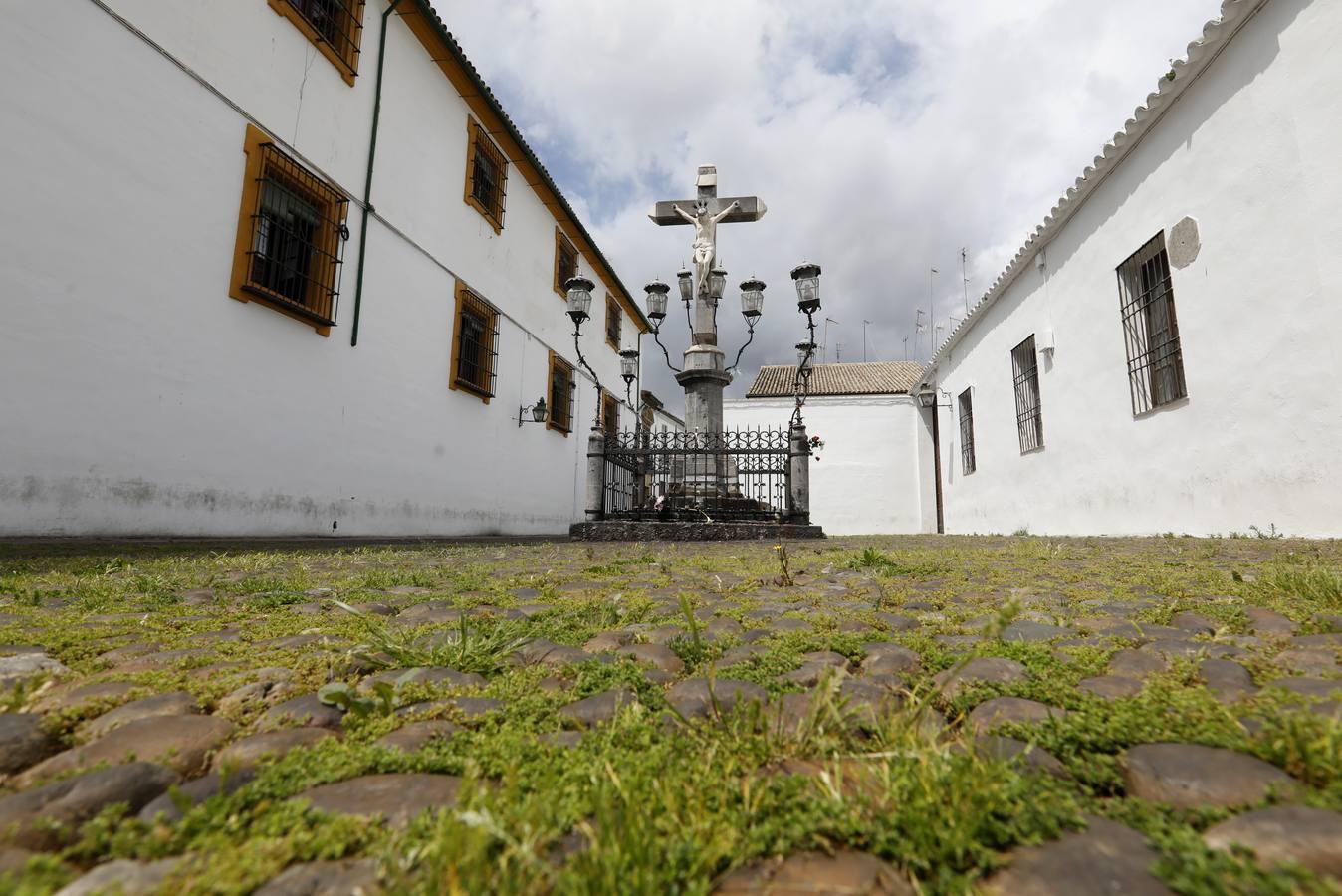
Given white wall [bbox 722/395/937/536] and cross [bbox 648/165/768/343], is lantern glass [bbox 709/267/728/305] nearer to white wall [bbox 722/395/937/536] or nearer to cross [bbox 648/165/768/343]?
cross [bbox 648/165/768/343]

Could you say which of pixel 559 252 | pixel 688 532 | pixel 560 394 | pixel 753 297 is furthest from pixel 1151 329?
pixel 559 252

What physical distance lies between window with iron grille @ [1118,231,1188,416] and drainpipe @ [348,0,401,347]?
8.45 m

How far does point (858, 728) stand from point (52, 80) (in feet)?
20.1

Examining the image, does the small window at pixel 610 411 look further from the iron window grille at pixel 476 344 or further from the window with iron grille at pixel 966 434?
the window with iron grille at pixel 966 434

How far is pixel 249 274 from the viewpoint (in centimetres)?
528

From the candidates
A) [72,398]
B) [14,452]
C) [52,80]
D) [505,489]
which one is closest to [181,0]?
[52,80]

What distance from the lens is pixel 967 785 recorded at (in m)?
0.77

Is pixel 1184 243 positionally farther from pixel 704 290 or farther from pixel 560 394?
pixel 560 394

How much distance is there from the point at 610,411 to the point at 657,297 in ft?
19.8

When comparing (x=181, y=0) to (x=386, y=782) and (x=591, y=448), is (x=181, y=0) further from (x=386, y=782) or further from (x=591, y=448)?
(x=386, y=782)

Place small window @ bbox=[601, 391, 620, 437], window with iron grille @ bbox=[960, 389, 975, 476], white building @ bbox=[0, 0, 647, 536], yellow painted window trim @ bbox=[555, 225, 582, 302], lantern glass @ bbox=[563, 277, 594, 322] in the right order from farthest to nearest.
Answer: small window @ bbox=[601, 391, 620, 437] → window with iron grille @ bbox=[960, 389, 975, 476] → yellow painted window trim @ bbox=[555, 225, 582, 302] → lantern glass @ bbox=[563, 277, 594, 322] → white building @ bbox=[0, 0, 647, 536]

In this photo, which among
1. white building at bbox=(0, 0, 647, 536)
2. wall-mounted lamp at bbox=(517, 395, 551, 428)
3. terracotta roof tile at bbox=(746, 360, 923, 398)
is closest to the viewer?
white building at bbox=(0, 0, 647, 536)

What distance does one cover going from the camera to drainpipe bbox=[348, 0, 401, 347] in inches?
265

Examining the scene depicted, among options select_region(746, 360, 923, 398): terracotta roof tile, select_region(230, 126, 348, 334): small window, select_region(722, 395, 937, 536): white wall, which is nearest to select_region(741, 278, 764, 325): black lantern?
select_region(230, 126, 348, 334): small window
